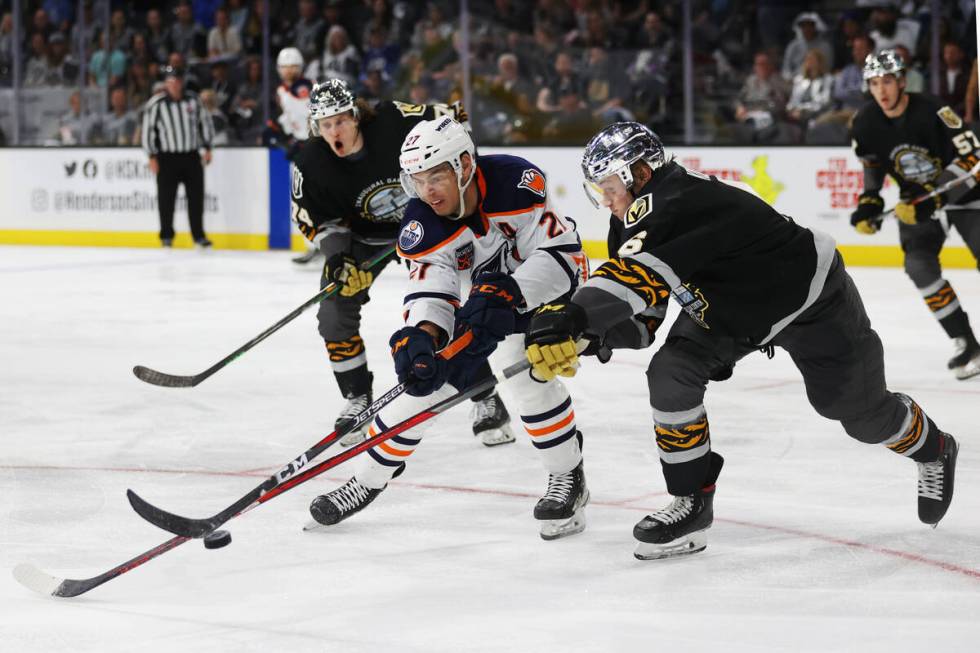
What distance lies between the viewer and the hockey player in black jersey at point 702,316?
2527 mm

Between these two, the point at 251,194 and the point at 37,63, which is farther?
the point at 37,63

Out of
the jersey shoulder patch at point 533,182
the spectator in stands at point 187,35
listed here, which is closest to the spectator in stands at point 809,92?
the spectator in stands at point 187,35

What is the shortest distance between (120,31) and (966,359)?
8.19 m

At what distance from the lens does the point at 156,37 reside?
11438 millimetres

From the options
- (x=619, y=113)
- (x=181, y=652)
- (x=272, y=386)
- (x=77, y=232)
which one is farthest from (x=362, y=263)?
(x=77, y=232)

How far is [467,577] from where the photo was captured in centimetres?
270

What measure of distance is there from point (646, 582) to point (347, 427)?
645 millimetres

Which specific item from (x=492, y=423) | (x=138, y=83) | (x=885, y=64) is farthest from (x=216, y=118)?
(x=492, y=423)

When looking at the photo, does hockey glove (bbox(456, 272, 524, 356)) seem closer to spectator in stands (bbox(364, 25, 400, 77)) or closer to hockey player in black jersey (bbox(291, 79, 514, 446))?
hockey player in black jersey (bbox(291, 79, 514, 446))

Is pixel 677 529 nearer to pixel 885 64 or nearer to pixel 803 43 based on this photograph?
pixel 885 64

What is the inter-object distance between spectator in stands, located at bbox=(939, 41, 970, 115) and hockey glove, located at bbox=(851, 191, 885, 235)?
10.7 ft

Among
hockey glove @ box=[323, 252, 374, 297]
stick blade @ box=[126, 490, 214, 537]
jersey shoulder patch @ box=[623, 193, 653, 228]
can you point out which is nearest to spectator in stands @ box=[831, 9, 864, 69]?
hockey glove @ box=[323, 252, 374, 297]

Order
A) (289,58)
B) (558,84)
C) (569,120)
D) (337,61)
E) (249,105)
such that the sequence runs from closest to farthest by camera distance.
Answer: (569,120)
(558,84)
(289,58)
(337,61)
(249,105)

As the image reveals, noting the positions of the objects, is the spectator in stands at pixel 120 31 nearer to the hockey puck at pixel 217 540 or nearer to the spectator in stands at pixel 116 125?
the spectator in stands at pixel 116 125
